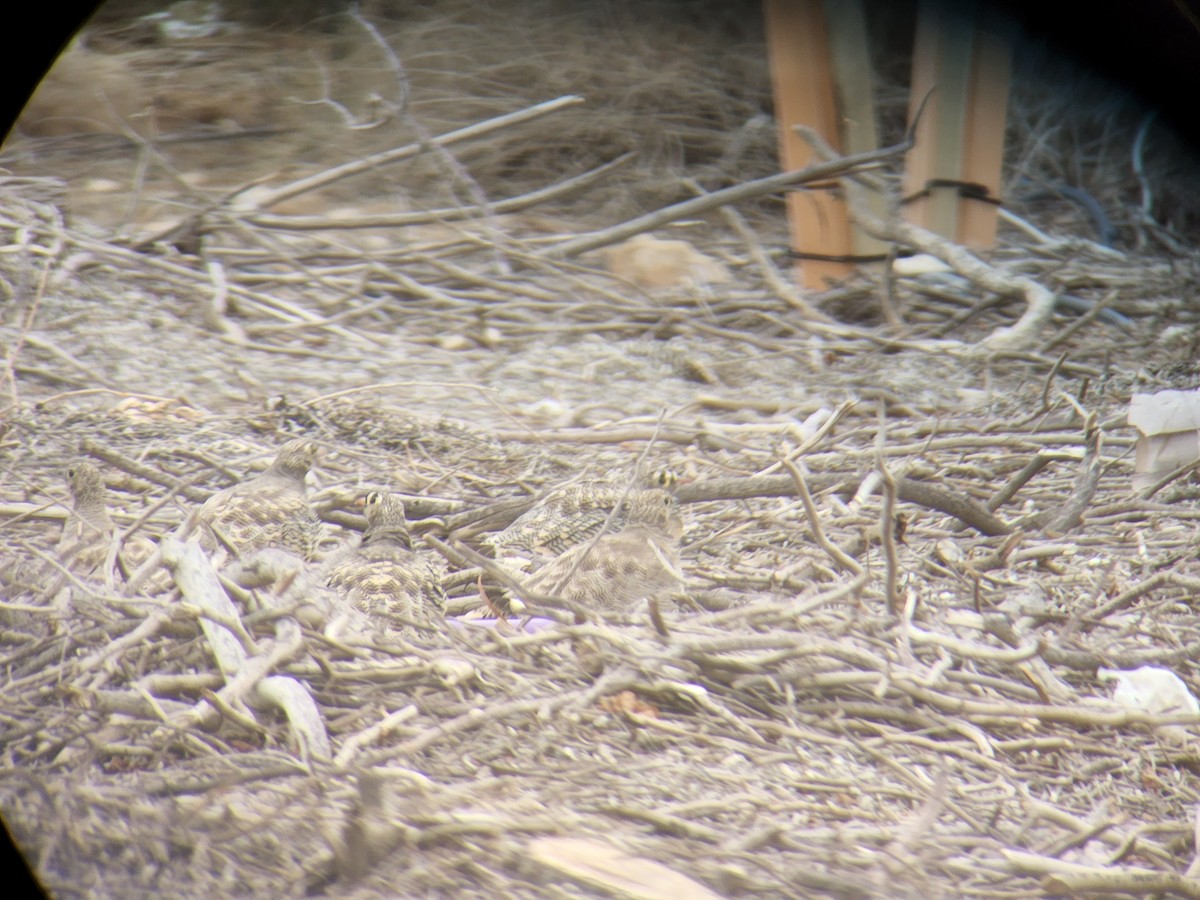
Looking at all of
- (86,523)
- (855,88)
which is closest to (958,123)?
(855,88)

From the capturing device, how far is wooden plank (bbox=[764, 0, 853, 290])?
1.43 metres

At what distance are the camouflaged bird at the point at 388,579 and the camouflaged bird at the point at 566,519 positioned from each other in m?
0.09

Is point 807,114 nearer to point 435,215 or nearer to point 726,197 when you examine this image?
point 726,197

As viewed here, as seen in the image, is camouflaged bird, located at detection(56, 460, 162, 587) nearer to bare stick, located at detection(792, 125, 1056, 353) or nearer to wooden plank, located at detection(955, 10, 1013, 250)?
bare stick, located at detection(792, 125, 1056, 353)

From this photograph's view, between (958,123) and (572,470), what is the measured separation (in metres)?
0.76

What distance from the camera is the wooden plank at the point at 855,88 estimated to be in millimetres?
1444

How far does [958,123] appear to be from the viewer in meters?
1.50

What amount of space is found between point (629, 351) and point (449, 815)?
24.1 inches

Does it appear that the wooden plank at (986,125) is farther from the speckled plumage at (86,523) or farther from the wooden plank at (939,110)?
the speckled plumage at (86,523)

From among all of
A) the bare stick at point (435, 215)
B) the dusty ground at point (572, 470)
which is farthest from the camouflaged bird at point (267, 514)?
the bare stick at point (435, 215)

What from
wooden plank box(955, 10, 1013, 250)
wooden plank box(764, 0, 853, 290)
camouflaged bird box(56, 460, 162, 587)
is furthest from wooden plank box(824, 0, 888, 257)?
camouflaged bird box(56, 460, 162, 587)

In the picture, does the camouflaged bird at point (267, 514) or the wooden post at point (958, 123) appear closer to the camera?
the camouflaged bird at point (267, 514)

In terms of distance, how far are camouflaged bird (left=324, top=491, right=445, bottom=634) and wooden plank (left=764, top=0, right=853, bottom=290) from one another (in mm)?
654

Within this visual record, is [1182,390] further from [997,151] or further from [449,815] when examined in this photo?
[449,815]
